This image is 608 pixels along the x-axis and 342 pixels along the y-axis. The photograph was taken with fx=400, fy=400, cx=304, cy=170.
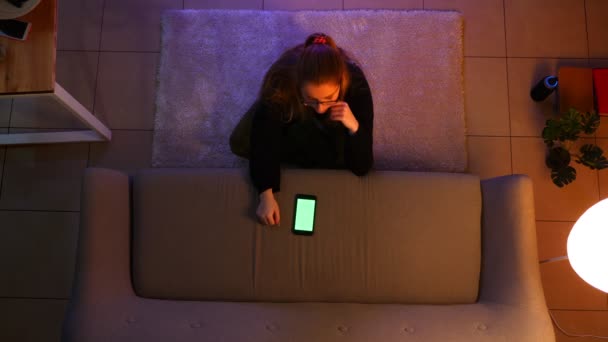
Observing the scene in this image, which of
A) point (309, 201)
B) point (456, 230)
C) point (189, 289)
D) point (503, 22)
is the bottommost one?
point (189, 289)

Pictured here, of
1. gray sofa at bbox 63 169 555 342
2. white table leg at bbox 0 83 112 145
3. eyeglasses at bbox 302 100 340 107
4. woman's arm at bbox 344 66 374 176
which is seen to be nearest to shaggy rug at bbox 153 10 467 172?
white table leg at bbox 0 83 112 145

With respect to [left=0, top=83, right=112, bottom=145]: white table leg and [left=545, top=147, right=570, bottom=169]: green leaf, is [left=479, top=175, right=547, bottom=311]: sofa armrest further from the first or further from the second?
[left=0, top=83, right=112, bottom=145]: white table leg

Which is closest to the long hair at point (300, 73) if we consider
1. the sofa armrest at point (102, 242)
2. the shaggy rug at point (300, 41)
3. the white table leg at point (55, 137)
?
the shaggy rug at point (300, 41)

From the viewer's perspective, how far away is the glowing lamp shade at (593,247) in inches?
56.2

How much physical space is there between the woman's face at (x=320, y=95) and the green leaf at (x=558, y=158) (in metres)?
1.33

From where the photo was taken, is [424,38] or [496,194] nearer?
[496,194]

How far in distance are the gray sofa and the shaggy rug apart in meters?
0.43

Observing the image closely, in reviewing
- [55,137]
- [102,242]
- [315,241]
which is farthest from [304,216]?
[55,137]

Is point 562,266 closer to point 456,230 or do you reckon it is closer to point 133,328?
point 456,230

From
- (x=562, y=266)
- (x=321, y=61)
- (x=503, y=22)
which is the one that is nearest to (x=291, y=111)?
(x=321, y=61)

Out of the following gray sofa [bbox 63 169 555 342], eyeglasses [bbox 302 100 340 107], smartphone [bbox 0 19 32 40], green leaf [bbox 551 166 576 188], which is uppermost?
smartphone [bbox 0 19 32 40]

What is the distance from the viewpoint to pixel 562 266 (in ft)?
7.23

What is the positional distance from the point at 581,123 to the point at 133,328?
7.37 feet

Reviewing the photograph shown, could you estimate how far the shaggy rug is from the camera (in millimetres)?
2244
